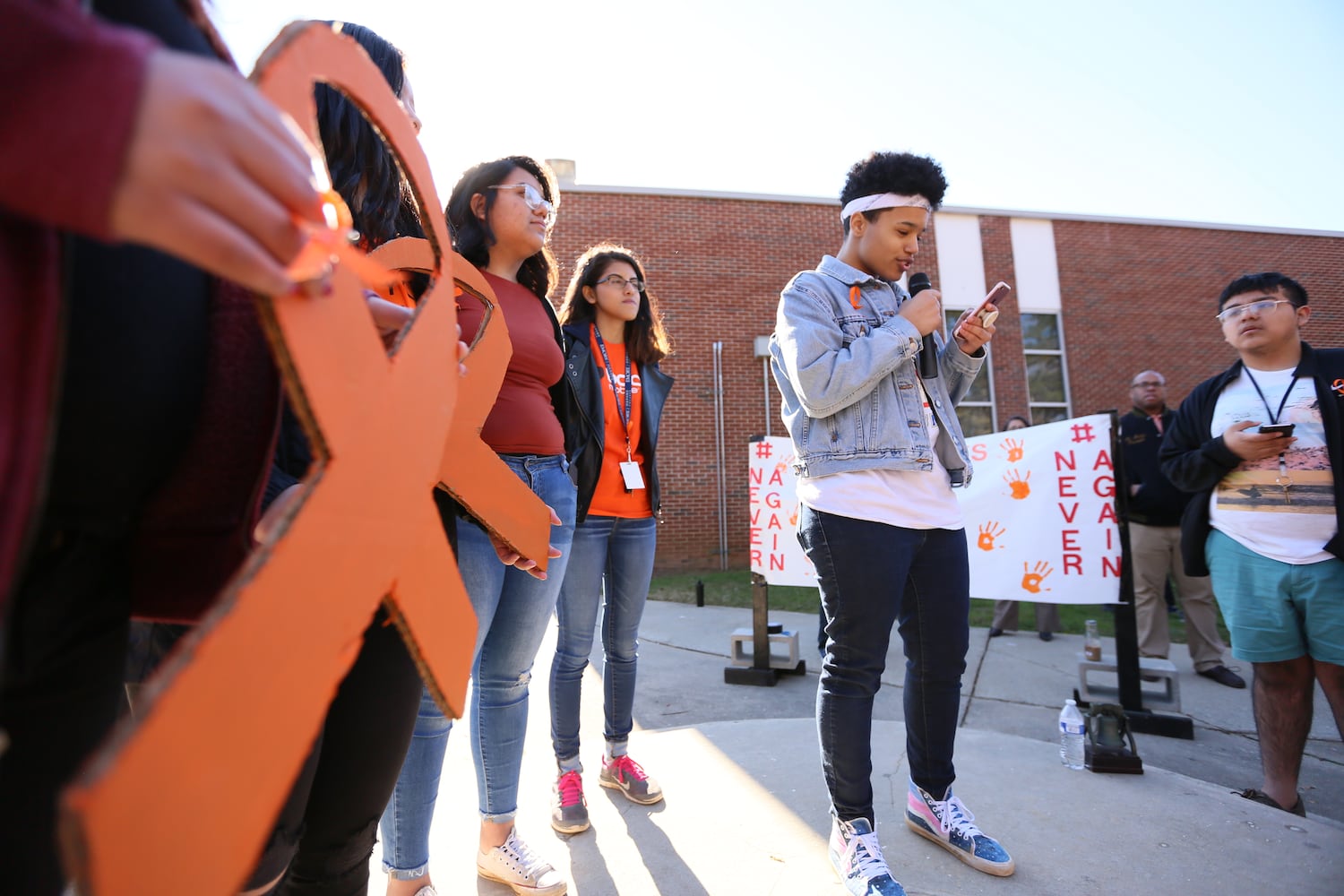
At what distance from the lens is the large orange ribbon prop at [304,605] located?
0.44m

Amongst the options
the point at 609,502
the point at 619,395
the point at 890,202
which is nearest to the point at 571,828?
the point at 609,502

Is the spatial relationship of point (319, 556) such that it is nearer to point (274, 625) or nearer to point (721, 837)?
point (274, 625)

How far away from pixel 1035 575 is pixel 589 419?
3.13 meters

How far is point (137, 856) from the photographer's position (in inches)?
17.1

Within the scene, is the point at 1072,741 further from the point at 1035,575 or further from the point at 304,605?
the point at 304,605

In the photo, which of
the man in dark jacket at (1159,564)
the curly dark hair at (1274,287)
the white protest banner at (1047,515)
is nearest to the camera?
the curly dark hair at (1274,287)

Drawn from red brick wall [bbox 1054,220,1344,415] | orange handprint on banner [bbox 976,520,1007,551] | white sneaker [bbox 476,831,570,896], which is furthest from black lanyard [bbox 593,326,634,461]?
red brick wall [bbox 1054,220,1344,415]

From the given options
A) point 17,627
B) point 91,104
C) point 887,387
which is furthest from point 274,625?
point 887,387

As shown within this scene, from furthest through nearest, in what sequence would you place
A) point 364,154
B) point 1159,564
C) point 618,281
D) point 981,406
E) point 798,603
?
point 981,406
point 798,603
point 1159,564
point 618,281
point 364,154

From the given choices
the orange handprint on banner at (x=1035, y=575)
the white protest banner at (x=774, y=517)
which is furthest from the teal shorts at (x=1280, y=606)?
the white protest banner at (x=774, y=517)

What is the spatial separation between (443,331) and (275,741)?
478mm

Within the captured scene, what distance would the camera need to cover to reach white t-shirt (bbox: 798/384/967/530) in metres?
1.99

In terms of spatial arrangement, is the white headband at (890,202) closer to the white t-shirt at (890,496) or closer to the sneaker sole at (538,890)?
the white t-shirt at (890,496)

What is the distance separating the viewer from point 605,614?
2.71 metres
